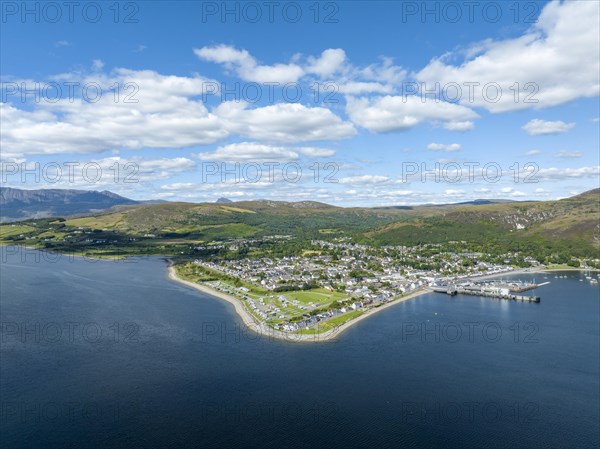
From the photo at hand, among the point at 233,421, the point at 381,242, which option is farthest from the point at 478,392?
the point at 381,242

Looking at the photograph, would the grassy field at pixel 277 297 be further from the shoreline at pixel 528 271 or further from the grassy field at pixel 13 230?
the grassy field at pixel 13 230

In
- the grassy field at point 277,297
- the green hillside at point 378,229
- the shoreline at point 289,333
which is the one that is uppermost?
the green hillside at point 378,229

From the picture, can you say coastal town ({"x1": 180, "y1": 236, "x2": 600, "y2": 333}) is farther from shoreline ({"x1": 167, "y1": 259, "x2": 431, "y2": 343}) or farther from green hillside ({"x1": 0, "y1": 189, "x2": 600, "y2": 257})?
green hillside ({"x1": 0, "y1": 189, "x2": 600, "y2": 257})

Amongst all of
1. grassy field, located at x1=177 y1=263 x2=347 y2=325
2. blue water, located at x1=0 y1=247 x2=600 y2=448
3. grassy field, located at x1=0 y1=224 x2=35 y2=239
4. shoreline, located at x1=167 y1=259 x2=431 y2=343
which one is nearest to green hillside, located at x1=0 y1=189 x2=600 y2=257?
grassy field, located at x1=0 y1=224 x2=35 y2=239

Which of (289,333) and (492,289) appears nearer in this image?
(289,333)

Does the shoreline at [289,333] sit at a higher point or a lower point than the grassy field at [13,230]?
lower

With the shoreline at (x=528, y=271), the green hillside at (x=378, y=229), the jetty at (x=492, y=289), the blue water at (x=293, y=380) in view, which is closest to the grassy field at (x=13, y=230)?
the green hillside at (x=378, y=229)

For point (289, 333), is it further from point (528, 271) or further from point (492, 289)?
point (528, 271)

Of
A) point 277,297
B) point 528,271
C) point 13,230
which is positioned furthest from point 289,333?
point 13,230

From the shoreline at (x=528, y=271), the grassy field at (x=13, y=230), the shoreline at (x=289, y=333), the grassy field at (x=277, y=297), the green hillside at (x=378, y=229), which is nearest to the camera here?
the shoreline at (x=289, y=333)
